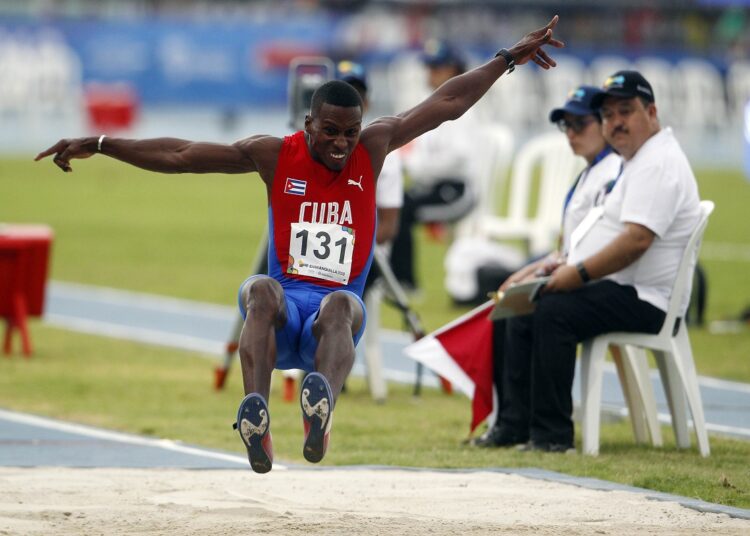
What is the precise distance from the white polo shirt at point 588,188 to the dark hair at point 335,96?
84.9 inches

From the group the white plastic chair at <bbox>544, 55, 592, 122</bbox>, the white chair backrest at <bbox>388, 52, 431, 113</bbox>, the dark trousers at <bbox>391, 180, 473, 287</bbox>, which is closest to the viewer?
the dark trousers at <bbox>391, 180, 473, 287</bbox>

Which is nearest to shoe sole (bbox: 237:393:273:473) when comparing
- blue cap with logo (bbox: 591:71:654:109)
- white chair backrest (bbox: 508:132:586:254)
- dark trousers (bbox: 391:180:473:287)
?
blue cap with logo (bbox: 591:71:654:109)

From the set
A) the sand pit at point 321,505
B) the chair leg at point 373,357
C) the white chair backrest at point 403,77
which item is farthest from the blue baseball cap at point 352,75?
the white chair backrest at point 403,77

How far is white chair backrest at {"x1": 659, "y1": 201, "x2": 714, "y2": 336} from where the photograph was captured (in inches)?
284

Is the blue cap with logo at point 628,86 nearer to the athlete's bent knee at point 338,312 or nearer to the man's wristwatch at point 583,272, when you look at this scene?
the man's wristwatch at point 583,272

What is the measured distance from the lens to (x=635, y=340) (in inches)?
287

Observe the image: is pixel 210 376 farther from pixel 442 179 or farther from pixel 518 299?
pixel 442 179

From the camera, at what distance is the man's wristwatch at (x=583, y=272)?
23.5ft

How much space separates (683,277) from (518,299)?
0.83 meters

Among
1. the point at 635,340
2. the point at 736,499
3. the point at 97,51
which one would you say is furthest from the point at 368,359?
the point at 97,51

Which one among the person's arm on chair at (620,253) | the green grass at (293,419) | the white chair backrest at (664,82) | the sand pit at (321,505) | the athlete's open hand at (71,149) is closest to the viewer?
the sand pit at (321,505)

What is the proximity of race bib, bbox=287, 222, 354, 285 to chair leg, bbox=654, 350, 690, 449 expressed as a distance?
2065mm

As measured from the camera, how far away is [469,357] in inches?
310

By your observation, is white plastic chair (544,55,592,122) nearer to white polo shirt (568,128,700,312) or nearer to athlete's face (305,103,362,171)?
white polo shirt (568,128,700,312)
